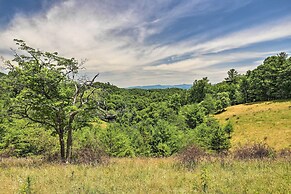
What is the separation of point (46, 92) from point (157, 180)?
7.94 metres

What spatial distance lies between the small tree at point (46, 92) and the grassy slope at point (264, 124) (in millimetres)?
33191

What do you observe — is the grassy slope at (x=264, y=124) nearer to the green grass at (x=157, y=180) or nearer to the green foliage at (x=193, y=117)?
the green foliage at (x=193, y=117)

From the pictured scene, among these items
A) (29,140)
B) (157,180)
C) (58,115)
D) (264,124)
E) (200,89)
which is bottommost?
(264,124)

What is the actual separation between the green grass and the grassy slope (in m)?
33.4

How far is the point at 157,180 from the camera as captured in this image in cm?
676

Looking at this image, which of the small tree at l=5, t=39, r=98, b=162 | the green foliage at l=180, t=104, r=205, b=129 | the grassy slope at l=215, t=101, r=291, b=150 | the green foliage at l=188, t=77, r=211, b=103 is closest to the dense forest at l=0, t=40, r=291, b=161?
the small tree at l=5, t=39, r=98, b=162

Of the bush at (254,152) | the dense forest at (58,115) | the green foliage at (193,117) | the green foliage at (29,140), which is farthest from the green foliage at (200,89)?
the bush at (254,152)

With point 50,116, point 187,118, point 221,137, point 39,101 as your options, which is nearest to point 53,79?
point 39,101

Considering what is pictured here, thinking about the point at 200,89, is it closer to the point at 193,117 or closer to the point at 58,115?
the point at 193,117

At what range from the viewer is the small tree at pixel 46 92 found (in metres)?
11.2

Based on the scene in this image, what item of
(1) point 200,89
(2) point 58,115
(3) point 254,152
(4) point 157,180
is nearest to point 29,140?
(2) point 58,115

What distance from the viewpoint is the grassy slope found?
40.7 metres

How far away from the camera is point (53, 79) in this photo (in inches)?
452

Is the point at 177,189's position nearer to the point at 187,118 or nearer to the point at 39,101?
the point at 39,101
